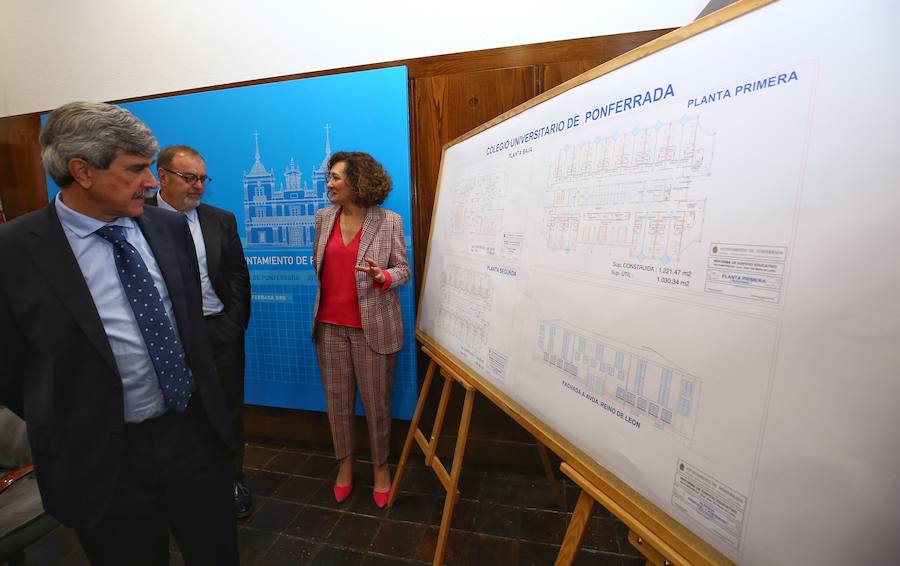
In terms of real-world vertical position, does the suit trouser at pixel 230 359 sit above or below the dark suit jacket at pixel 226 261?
below

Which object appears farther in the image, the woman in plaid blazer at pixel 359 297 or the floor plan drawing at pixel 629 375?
the woman in plaid blazer at pixel 359 297

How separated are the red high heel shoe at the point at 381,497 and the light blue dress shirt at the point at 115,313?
51.0 inches

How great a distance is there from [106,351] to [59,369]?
10cm

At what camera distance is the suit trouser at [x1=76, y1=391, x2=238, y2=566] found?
3.59ft

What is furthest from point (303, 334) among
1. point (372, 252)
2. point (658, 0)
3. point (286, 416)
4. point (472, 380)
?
point (658, 0)

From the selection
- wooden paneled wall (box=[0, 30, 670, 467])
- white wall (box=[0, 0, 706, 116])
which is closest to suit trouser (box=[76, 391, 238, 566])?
wooden paneled wall (box=[0, 30, 670, 467])

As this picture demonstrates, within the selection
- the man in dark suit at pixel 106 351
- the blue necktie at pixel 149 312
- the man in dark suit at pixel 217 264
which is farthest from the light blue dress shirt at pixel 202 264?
the blue necktie at pixel 149 312

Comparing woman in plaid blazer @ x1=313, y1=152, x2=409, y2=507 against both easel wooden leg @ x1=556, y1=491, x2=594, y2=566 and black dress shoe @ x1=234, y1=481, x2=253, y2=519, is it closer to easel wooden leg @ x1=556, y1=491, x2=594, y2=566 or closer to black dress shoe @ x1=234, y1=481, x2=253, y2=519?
black dress shoe @ x1=234, y1=481, x2=253, y2=519

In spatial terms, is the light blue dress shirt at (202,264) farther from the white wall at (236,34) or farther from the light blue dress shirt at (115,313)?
the white wall at (236,34)

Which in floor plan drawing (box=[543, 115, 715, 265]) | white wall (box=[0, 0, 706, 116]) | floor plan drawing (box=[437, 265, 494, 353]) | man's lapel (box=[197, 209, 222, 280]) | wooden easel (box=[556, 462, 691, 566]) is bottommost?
wooden easel (box=[556, 462, 691, 566])

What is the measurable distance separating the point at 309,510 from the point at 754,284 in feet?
7.41

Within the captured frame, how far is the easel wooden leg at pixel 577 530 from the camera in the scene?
2.82 ft

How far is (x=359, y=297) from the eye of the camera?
6.10ft

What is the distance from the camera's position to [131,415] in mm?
1076
